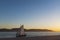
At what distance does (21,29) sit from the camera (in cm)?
5550

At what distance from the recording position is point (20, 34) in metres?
54.2

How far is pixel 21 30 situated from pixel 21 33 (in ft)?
4.00

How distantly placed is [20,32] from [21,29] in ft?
3.58

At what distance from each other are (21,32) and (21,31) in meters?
0.34

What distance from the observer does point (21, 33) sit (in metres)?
55.0

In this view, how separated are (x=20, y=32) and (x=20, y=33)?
1.38 ft

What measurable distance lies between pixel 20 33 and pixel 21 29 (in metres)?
1.47

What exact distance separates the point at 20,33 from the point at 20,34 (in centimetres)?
71

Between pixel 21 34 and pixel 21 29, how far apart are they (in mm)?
1954

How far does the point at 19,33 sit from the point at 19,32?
53cm

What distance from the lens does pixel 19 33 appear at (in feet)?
180

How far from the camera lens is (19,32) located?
55281 mm

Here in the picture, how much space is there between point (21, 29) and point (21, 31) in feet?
2.32

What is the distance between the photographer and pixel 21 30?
183 ft
